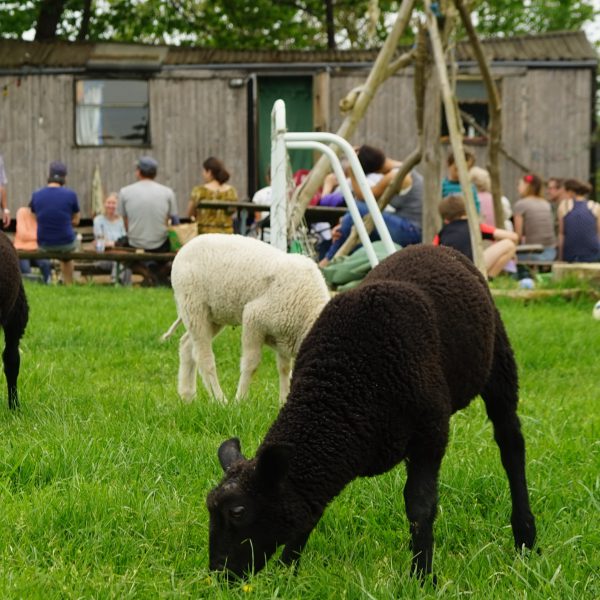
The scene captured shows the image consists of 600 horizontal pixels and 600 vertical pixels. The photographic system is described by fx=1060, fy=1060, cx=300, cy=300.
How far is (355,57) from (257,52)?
203 cm

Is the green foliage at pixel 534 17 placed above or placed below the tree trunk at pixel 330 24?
above

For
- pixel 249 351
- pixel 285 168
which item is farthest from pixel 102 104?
pixel 249 351

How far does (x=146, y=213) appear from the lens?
1595cm

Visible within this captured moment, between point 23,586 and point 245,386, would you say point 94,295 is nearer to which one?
point 245,386

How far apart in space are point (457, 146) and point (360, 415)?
711 cm

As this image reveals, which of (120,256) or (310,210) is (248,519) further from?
(120,256)

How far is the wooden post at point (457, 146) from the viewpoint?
9.84 metres

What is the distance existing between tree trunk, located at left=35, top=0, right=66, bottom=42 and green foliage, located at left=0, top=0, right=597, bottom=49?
17 cm

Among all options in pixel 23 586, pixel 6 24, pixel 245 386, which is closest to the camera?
pixel 23 586

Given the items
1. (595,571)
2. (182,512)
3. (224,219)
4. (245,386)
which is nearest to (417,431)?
(595,571)

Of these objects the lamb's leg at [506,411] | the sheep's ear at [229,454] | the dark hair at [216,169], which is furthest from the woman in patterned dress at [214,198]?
the sheep's ear at [229,454]

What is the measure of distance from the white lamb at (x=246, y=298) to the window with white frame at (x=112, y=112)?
15688 mm

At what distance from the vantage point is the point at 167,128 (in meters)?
21.5

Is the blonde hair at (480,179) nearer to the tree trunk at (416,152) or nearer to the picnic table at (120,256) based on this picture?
the tree trunk at (416,152)
